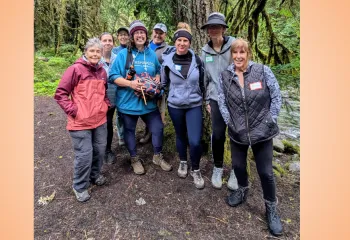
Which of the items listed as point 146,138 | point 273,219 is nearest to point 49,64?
point 146,138

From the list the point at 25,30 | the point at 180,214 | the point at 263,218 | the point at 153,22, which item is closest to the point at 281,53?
the point at 153,22

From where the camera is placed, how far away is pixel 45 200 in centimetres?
321

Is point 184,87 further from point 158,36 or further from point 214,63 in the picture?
point 158,36

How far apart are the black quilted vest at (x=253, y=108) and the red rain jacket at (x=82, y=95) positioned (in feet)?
5.17

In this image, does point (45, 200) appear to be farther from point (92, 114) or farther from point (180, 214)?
point (180, 214)

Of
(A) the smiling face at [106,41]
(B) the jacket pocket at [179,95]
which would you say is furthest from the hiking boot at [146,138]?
(A) the smiling face at [106,41]

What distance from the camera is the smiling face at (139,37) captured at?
328cm

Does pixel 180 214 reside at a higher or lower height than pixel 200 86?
lower

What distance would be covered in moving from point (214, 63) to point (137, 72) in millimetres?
1019

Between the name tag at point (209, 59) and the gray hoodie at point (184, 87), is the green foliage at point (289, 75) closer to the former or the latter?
the name tag at point (209, 59)

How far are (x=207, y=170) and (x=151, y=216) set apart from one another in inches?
46.1

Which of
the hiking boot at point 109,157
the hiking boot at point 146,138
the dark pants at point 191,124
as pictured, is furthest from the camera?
the hiking boot at point 146,138

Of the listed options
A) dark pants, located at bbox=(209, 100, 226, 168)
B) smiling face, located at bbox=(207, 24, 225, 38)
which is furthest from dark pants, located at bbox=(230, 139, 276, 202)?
smiling face, located at bbox=(207, 24, 225, 38)

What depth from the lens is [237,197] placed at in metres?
3.20
